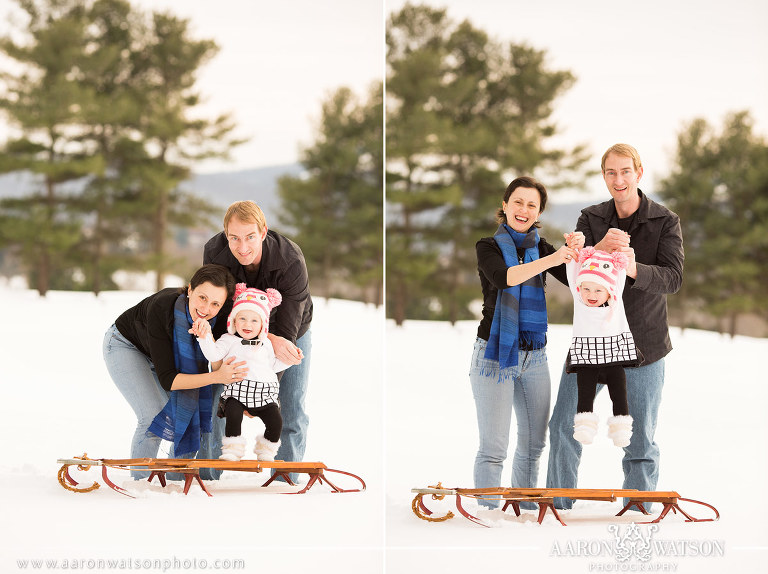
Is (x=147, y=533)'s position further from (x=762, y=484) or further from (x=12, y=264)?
(x=12, y=264)

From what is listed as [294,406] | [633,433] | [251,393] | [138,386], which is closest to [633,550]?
[633,433]

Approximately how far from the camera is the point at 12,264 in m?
14.5

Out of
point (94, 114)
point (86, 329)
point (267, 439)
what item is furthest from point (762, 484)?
point (94, 114)

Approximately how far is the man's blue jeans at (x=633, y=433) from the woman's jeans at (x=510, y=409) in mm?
95

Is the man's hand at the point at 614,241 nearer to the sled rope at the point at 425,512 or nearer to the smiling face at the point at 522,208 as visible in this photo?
the smiling face at the point at 522,208

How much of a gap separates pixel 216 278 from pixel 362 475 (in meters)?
1.92

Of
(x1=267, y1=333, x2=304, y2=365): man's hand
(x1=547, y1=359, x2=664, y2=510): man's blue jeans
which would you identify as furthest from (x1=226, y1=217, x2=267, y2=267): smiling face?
(x1=547, y1=359, x2=664, y2=510): man's blue jeans

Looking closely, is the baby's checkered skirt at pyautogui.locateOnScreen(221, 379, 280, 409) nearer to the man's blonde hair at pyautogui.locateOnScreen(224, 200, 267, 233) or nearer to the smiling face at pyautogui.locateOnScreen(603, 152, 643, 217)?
the man's blonde hair at pyautogui.locateOnScreen(224, 200, 267, 233)

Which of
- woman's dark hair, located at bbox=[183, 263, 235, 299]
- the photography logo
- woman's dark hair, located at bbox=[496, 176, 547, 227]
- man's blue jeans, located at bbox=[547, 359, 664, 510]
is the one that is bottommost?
the photography logo

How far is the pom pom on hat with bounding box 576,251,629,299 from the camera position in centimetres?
385

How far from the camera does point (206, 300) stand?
4.12 meters

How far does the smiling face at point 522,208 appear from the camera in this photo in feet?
13.0

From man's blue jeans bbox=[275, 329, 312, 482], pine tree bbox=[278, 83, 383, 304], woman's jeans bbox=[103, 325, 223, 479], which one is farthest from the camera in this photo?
pine tree bbox=[278, 83, 383, 304]

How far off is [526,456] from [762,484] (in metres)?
2.38
